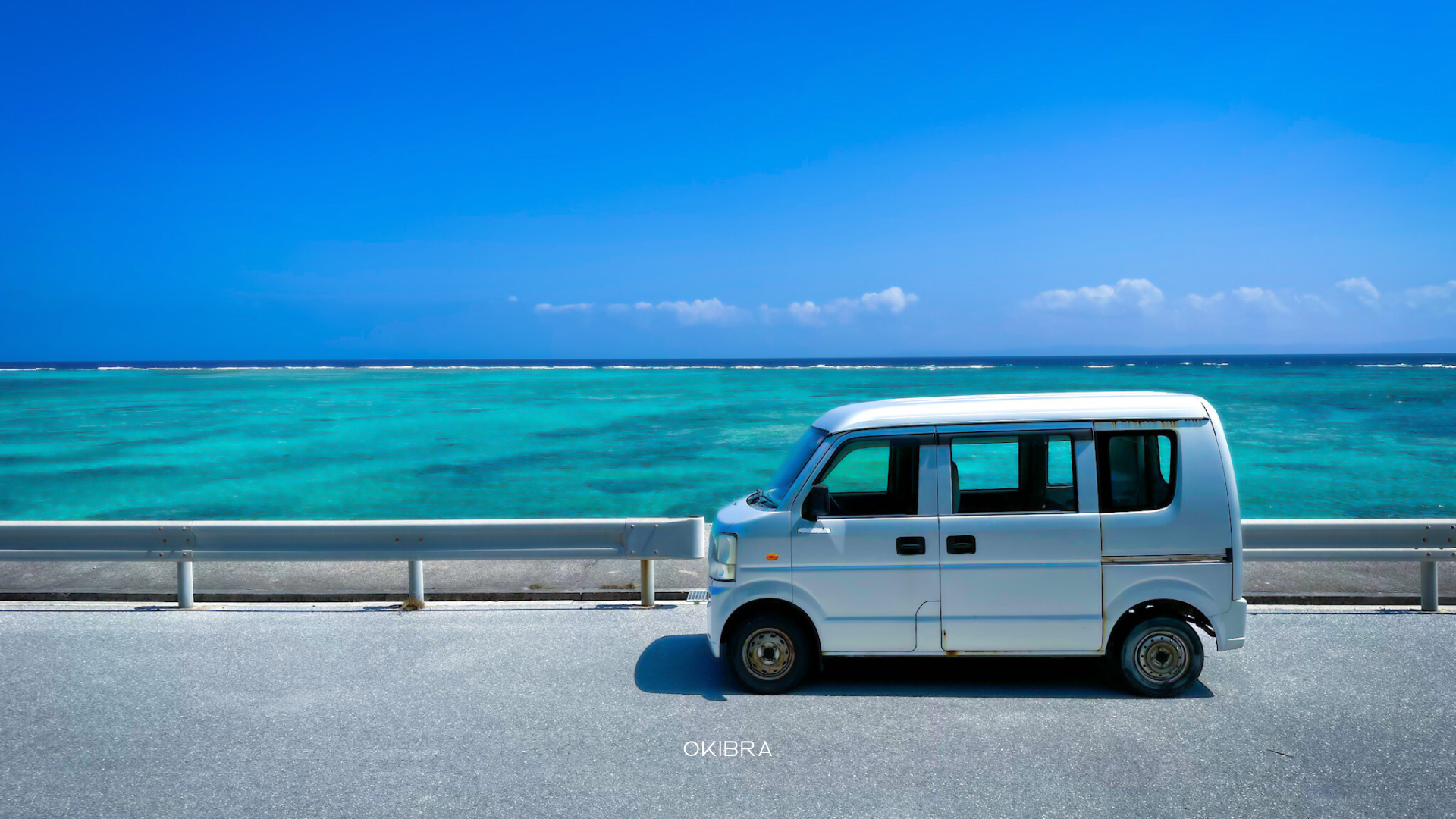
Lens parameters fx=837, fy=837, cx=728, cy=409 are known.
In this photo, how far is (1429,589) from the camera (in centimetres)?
723

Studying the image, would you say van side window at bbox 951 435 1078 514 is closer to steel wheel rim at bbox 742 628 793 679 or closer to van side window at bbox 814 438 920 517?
van side window at bbox 814 438 920 517

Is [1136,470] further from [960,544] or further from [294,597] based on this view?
[294,597]

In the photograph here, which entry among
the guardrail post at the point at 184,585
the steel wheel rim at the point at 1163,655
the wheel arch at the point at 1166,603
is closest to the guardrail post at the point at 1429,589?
the wheel arch at the point at 1166,603

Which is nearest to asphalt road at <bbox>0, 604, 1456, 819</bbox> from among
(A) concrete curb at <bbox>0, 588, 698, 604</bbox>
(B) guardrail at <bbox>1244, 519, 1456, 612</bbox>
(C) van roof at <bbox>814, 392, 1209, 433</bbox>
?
(B) guardrail at <bbox>1244, 519, 1456, 612</bbox>

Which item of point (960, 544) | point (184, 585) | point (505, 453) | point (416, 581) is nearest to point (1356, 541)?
point (960, 544)

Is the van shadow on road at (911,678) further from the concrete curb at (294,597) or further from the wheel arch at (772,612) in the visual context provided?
the concrete curb at (294,597)

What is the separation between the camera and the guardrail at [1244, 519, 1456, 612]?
7.00m

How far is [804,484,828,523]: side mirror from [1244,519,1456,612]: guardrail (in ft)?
13.3

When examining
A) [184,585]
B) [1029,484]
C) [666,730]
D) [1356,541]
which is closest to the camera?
[666,730]

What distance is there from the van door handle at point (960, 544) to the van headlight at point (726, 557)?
134 cm

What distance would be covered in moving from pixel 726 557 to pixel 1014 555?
1.81m

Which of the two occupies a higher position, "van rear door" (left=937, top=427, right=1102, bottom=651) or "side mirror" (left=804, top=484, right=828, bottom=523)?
"side mirror" (left=804, top=484, right=828, bottom=523)

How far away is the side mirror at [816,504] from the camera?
5.34 meters

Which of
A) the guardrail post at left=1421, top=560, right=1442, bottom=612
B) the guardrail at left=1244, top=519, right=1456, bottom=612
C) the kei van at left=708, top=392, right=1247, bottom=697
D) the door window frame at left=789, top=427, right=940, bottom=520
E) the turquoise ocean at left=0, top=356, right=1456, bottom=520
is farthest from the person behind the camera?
the turquoise ocean at left=0, top=356, right=1456, bottom=520
